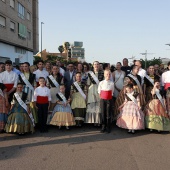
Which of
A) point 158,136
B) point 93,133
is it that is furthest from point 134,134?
point 93,133

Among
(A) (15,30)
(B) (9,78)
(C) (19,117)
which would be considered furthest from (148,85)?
(A) (15,30)

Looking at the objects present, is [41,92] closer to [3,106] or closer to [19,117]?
[19,117]

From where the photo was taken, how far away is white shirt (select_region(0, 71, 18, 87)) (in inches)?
271

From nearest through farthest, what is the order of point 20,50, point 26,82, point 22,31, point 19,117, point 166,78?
point 19,117 < point 26,82 < point 166,78 < point 22,31 < point 20,50

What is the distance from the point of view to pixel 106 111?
6496 millimetres

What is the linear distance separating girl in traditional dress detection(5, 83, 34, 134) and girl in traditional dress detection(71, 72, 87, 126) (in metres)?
1.27

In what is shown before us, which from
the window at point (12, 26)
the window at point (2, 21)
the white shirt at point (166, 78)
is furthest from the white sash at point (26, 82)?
the window at point (12, 26)

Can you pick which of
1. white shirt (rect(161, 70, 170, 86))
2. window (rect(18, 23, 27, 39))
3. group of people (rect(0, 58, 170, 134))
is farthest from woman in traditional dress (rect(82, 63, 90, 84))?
window (rect(18, 23, 27, 39))

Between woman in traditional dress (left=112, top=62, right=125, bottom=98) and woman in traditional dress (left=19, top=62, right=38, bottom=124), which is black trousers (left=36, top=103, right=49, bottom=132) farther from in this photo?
woman in traditional dress (left=112, top=62, right=125, bottom=98)

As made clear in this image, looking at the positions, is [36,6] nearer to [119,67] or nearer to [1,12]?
[1,12]

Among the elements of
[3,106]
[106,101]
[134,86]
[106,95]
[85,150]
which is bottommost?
[85,150]

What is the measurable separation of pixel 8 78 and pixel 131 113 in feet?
11.1

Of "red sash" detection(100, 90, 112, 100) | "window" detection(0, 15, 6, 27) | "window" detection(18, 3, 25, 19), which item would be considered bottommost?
"red sash" detection(100, 90, 112, 100)

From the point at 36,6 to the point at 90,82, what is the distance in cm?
3451
